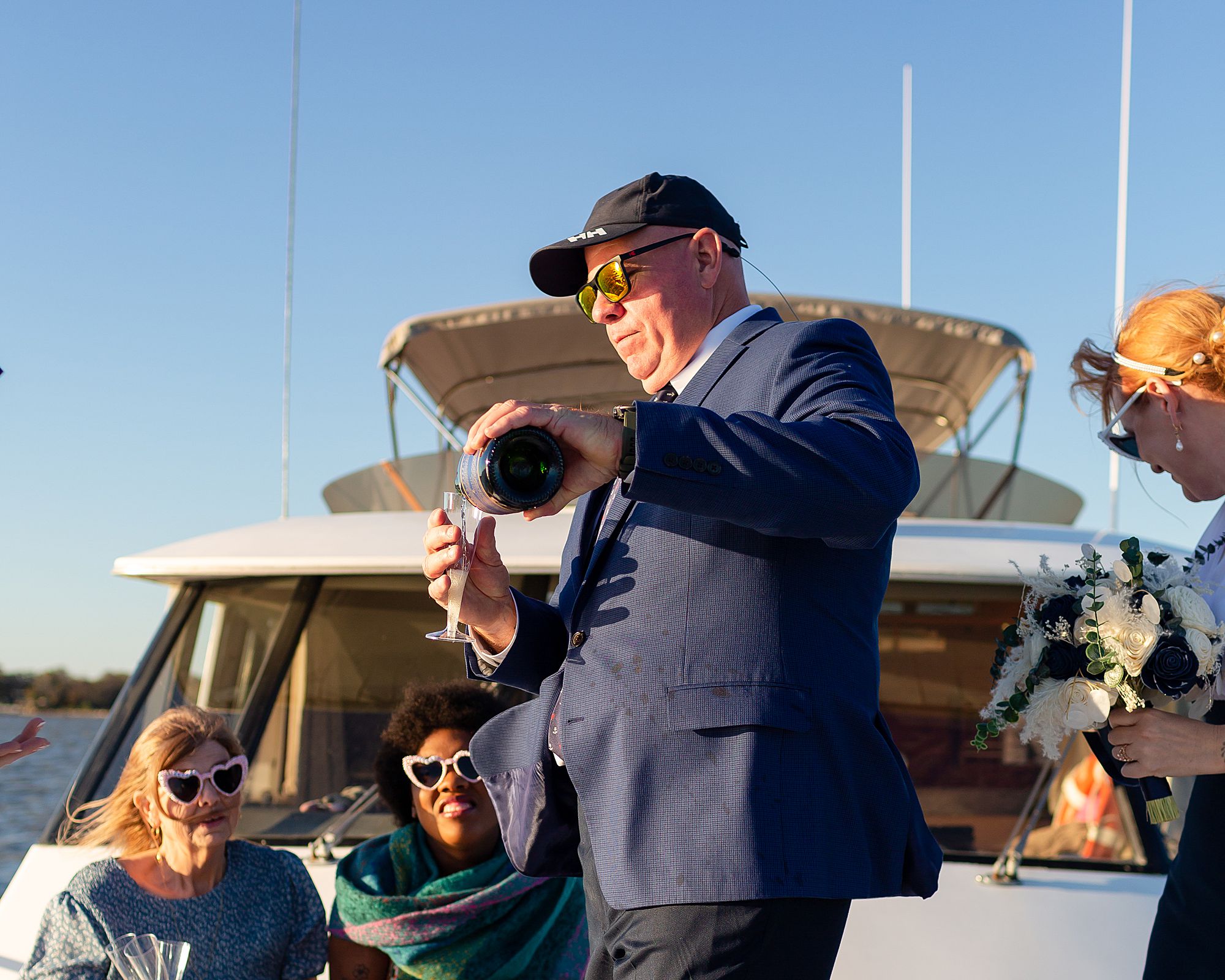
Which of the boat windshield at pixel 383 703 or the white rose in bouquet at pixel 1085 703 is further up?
the white rose in bouquet at pixel 1085 703

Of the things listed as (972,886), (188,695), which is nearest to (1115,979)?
(972,886)

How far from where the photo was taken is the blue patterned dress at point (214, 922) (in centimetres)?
297

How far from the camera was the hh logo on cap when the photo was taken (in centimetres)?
200

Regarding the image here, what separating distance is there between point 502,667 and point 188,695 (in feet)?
8.99

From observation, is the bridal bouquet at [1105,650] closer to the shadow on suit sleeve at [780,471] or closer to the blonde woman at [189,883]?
the shadow on suit sleeve at [780,471]

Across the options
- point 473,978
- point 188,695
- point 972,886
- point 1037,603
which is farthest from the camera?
point 188,695

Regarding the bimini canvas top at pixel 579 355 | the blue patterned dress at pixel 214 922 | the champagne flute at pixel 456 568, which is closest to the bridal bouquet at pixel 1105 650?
the champagne flute at pixel 456 568

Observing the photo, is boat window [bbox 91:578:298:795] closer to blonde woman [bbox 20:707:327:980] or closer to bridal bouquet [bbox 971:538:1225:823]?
blonde woman [bbox 20:707:327:980]

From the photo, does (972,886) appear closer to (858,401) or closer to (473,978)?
(473,978)

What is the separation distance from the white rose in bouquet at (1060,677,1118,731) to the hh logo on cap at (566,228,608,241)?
3.87 ft

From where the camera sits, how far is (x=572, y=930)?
3.25 meters

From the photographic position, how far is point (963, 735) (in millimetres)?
4047

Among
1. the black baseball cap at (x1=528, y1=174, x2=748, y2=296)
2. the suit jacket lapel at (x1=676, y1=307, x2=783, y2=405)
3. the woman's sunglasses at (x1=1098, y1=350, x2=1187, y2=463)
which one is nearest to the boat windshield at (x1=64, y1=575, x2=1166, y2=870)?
the woman's sunglasses at (x1=1098, y1=350, x2=1187, y2=463)

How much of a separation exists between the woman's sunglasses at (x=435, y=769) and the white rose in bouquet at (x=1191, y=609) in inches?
76.6
